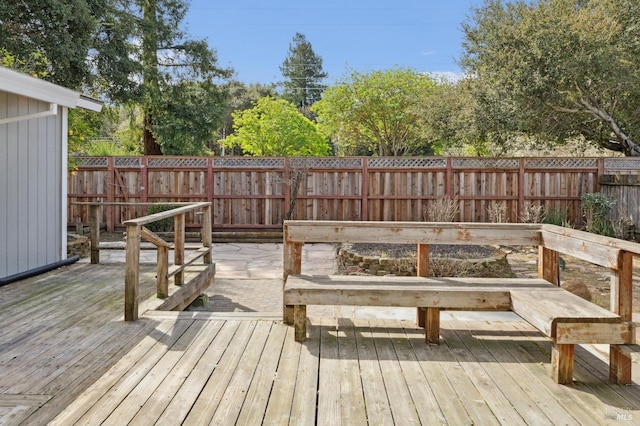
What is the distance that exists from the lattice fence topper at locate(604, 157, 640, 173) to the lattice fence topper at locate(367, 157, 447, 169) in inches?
130

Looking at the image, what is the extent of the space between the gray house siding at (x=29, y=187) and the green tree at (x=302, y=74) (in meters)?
30.8

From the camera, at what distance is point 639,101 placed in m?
10.2

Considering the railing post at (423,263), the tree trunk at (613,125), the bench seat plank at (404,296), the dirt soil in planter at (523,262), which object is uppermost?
the tree trunk at (613,125)

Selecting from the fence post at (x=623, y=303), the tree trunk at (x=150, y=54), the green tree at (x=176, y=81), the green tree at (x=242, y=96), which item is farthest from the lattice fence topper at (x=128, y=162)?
the green tree at (x=242, y=96)

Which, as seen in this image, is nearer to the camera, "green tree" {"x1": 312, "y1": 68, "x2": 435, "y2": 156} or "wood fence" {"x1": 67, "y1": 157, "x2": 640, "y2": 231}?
"wood fence" {"x1": 67, "y1": 157, "x2": 640, "y2": 231}

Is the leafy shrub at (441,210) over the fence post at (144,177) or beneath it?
beneath

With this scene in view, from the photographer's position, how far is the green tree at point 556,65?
8.63 metres

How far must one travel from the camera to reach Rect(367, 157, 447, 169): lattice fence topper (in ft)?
33.0

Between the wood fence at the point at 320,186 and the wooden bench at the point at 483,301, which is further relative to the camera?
the wood fence at the point at 320,186

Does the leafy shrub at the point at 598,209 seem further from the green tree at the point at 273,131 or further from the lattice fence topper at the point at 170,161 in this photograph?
the green tree at the point at 273,131

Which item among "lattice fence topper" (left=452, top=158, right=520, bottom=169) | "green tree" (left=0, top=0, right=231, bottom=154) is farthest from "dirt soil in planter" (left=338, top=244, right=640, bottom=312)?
"green tree" (left=0, top=0, right=231, bottom=154)

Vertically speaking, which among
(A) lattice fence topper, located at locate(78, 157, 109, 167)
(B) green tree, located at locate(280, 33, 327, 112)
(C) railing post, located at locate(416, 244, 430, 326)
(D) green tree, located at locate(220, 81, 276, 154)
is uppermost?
(B) green tree, located at locate(280, 33, 327, 112)

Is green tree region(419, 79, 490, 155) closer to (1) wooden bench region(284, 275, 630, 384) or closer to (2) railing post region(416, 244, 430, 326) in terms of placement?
(2) railing post region(416, 244, 430, 326)

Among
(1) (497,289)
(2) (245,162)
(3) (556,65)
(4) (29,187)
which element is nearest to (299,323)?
(1) (497,289)
